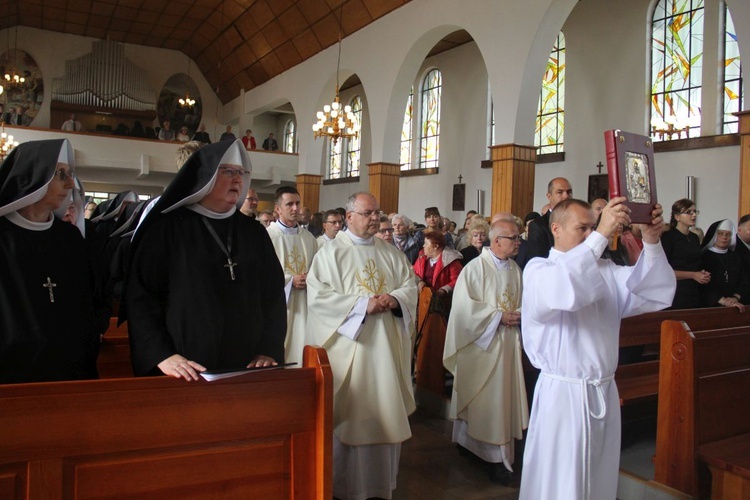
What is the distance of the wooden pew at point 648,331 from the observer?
4.35 metres

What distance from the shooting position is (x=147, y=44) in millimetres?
22328

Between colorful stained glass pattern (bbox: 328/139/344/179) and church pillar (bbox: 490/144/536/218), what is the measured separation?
12219 mm

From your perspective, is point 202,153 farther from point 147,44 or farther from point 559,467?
point 147,44

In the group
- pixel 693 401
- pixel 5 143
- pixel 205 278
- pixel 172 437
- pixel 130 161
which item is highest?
pixel 5 143

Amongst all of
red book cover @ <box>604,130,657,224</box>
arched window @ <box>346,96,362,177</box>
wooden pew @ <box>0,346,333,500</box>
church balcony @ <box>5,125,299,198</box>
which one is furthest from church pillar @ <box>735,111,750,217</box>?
arched window @ <box>346,96,362,177</box>

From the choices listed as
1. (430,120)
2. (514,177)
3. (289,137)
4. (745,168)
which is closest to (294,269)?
(745,168)

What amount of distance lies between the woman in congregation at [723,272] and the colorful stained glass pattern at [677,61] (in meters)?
6.39

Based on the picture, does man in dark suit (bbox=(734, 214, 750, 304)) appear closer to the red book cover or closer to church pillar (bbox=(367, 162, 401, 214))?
the red book cover

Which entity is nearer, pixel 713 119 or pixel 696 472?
pixel 696 472

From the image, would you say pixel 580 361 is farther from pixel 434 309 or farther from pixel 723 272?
pixel 723 272

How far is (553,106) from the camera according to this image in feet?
46.3

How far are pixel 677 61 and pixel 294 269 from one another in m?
9.44

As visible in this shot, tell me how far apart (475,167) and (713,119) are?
19.5 feet

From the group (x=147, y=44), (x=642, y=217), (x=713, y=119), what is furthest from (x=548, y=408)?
(x=147, y=44)
